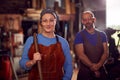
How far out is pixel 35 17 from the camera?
30.9 feet

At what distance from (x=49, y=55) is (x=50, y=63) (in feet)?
0.34

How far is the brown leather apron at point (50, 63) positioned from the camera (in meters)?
3.19

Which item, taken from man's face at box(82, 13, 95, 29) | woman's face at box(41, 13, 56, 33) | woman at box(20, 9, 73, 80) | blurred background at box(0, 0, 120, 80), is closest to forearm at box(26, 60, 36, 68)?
woman at box(20, 9, 73, 80)

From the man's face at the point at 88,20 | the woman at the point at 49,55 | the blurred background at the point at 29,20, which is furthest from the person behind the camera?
the blurred background at the point at 29,20

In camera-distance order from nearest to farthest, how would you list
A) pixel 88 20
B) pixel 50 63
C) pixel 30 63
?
pixel 30 63
pixel 50 63
pixel 88 20

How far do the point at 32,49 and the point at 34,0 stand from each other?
6.57 metres

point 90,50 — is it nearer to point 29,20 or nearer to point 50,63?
point 50,63

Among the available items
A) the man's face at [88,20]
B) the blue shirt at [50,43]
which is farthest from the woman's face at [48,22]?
the man's face at [88,20]

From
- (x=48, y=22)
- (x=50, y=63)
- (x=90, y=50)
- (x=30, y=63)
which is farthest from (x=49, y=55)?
(x=90, y=50)

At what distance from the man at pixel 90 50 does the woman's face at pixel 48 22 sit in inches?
56.3

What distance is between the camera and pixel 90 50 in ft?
15.0

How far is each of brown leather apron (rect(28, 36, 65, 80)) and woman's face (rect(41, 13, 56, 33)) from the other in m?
0.22

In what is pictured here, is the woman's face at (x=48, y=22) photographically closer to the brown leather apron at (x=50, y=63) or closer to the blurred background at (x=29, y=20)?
the brown leather apron at (x=50, y=63)

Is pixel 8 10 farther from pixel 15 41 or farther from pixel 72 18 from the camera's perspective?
pixel 72 18
